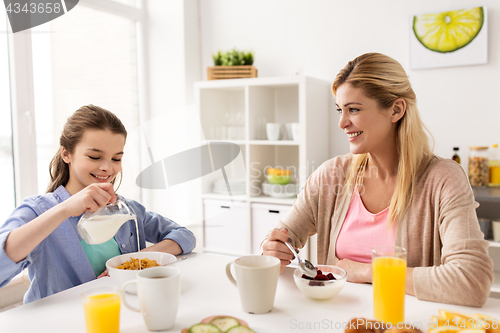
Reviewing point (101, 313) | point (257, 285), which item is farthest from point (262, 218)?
point (101, 313)

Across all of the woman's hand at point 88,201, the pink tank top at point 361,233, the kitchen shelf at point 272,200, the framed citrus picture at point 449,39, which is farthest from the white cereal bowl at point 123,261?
the framed citrus picture at point 449,39

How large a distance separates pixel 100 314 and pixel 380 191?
40.7 inches

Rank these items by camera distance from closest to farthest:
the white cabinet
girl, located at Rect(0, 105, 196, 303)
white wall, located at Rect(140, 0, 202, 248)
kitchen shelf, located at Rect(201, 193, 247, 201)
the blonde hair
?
girl, located at Rect(0, 105, 196, 303) → the blonde hair → the white cabinet → kitchen shelf, located at Rect(201, 193, 247, 201) → white wall, located at Rect(140, 0, 202, 248)

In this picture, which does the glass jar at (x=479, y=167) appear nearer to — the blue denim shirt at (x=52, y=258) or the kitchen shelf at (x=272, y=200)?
the kitchen shelf at (x=272, y=200)

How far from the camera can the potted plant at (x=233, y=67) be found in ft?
9.39

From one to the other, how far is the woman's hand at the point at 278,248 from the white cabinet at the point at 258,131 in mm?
1425

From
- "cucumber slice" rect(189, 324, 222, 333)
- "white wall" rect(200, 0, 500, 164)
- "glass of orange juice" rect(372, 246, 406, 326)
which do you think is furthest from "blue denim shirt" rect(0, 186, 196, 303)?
"white wall" rect(200, 0, 500, 164)

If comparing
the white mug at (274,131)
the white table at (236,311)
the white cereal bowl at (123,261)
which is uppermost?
the white mug at (274,131)

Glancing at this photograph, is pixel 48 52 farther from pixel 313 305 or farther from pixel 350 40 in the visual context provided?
pixel 313 305

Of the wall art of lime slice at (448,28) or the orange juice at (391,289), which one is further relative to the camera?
the wall art of lime slice at (448,28)

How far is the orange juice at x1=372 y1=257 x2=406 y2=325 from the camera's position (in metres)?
0.84

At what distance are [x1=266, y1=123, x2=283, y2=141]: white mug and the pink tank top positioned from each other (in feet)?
4.31

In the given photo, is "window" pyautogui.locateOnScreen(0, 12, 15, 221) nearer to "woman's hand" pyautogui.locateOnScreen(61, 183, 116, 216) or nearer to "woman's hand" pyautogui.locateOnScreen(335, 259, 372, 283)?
"woman's hand" pyautogui.locateOnScreen(61, 183, 116, 216)

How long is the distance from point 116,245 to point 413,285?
93 cm
